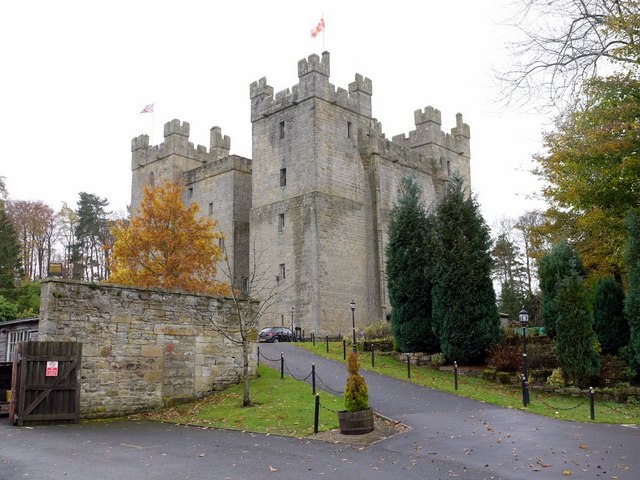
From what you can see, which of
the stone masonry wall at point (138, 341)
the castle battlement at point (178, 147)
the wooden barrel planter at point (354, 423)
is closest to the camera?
the wooden barrel planter at point (354, 423)

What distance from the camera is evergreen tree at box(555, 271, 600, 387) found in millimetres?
19500

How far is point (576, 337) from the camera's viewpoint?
64.5 ft

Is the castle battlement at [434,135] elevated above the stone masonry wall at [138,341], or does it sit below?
above

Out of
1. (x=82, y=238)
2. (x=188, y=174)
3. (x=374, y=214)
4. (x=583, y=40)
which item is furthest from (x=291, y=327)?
(x=82, y=238)

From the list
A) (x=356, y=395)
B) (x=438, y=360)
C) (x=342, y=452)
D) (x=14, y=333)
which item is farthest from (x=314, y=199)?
(x=342, y=452)

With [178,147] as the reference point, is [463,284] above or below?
below

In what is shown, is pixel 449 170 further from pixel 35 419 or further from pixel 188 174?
pixel 35 419

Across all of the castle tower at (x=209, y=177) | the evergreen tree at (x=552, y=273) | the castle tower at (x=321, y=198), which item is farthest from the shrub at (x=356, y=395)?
the castle tower at (x=209, y=177)

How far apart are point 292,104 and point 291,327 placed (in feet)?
43.9

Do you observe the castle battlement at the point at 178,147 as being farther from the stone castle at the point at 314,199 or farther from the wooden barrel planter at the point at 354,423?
the wooden barrel planter at the point at 354,423

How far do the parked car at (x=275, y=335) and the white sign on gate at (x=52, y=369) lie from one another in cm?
1876

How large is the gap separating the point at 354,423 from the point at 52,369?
7455mm

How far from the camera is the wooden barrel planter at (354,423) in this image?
13.4m

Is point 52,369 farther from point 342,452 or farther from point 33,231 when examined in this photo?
point 33,231
